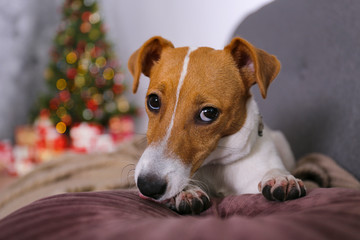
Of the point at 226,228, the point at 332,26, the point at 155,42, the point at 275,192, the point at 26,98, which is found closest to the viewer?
the point at 226,228

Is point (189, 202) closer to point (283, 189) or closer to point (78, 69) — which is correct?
point (283, 189)

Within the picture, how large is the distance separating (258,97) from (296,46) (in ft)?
1.46

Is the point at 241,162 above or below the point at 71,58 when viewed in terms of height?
below

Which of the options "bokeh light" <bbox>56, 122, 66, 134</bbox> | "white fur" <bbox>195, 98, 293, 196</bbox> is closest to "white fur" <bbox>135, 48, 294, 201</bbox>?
"white fur" <bbox>195, 98, 293, 196</bbox>

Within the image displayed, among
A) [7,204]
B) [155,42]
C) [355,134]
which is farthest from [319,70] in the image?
[7,204]

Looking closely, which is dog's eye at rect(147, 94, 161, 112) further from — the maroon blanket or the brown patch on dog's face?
the maroon blanket

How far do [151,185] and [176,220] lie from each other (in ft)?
0.87

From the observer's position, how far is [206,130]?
1193 millimetres

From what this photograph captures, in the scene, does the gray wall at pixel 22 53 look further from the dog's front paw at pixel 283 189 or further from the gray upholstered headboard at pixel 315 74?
the dog's front paw at pixel 283 189

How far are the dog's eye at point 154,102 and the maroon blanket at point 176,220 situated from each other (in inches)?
14.4

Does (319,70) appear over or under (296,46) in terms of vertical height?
under

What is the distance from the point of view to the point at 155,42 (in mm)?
1446

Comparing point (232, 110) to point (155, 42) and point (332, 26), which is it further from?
point (332, 26)

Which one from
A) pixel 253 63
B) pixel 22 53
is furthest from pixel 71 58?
pixel 253 63
